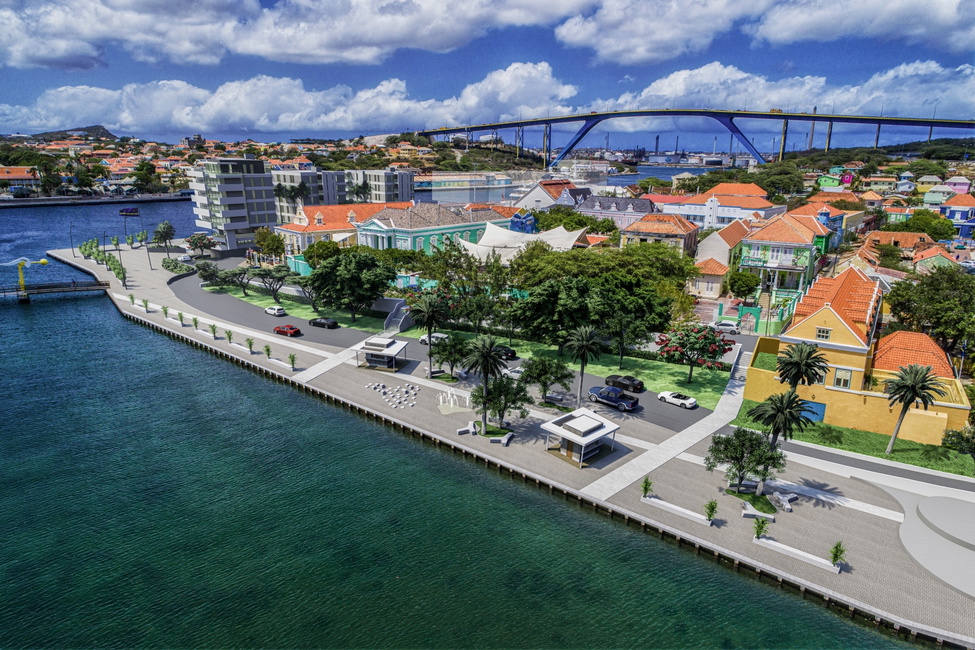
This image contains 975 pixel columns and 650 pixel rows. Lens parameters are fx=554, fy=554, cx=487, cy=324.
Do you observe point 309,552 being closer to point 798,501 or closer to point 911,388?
point 798,501

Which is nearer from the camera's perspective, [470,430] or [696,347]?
[470,430]

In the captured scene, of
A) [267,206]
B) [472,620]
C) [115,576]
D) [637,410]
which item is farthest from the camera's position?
[267,206]

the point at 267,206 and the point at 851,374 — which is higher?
the point at 267,206

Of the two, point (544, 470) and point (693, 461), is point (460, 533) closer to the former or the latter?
point (544, 470)

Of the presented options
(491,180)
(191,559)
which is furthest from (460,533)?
(491,180)

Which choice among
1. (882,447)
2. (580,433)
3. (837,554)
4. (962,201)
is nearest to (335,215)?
(580,433)

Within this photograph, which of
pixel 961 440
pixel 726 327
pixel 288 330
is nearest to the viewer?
pixel 961 440

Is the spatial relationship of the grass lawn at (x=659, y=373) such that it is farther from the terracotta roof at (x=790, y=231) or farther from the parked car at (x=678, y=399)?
the terracotta roof at (x=790, y=231)
